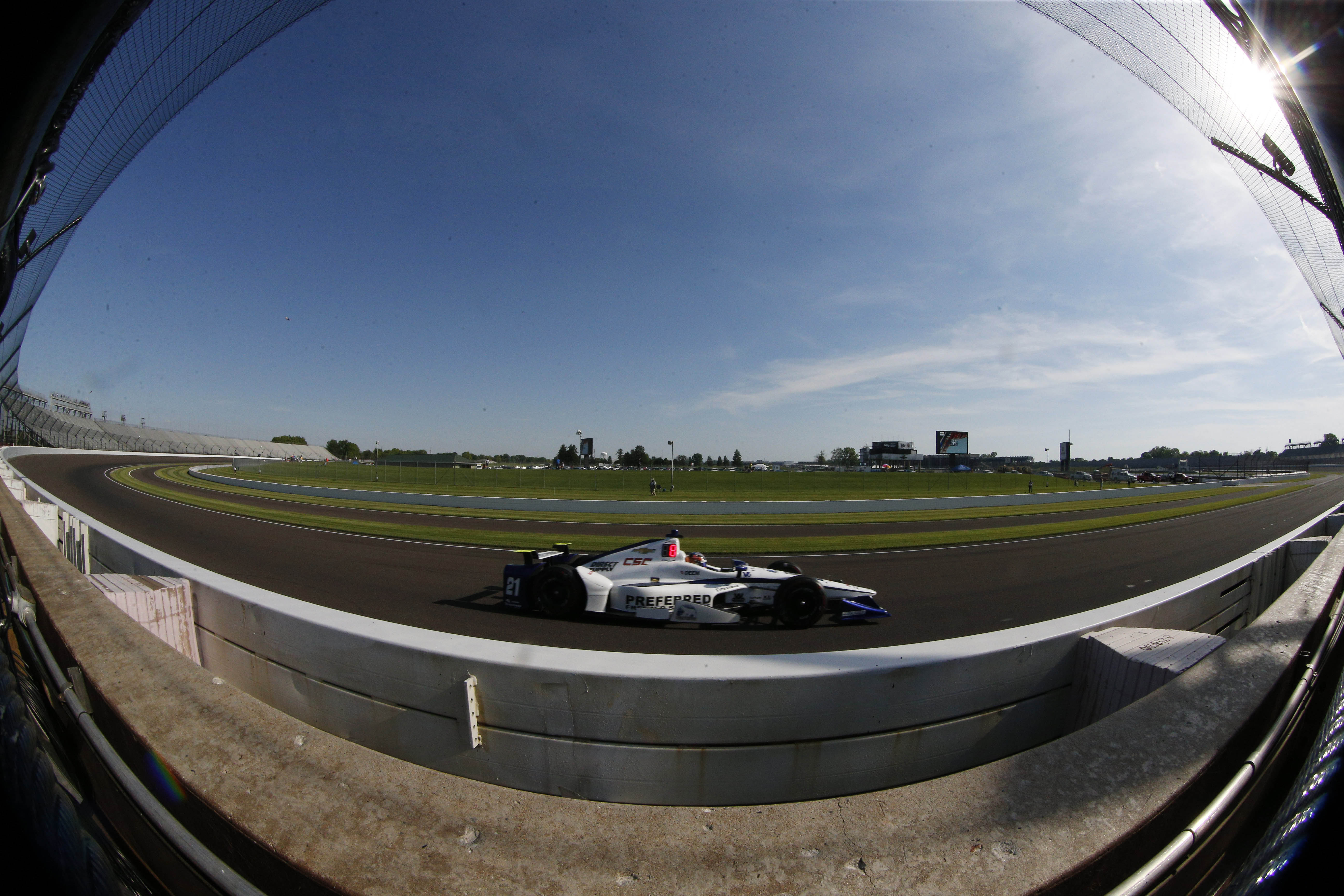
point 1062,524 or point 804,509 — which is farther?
point 804,509

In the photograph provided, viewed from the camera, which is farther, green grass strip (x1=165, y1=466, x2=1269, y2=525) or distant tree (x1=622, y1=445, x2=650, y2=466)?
distant tree (x1=622, y1=445, x2=650, y2=466)

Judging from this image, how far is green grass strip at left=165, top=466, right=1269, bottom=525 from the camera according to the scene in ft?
55.5

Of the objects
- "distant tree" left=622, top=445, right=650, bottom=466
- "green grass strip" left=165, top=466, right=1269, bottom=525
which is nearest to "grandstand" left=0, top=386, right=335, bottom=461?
"green grass strip" left=165, top=466, right=1269, bottom=525

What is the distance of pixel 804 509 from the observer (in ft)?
64.8

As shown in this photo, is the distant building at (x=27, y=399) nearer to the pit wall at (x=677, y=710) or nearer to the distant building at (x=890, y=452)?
the pit wall at (x=677, y=710)

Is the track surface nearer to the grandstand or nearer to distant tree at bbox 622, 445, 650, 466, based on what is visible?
the grandstand

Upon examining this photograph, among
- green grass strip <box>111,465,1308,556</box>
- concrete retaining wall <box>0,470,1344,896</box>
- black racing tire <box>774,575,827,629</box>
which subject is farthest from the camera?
green grass strip <box>111,465,1308,556</box>

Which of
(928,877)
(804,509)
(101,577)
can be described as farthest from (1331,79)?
(804,509)

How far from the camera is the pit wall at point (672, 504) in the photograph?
1908 cm

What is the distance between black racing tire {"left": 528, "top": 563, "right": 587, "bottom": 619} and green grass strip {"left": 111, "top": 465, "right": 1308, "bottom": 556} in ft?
15.7

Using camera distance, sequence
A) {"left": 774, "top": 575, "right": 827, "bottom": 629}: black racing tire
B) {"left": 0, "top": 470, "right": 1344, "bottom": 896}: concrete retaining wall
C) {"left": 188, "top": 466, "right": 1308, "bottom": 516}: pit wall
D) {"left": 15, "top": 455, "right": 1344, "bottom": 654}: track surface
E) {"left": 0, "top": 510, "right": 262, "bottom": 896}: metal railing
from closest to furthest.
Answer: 1. {"left": 0, "top": 510, "right": 262, "bottom": 896}: metal railing
2. {"left": 0, "top": 470, "right": 1344, "bottom": 896}: concrete retaining wall
3. {"left": 15, "top": 455, "right": 1344, "bottom": 654}: track surface
4. {"left": 774, "top": 575, "right": 827, "bottom": 629}: black racing tire
5. {"left": 188, "top": 466, "right": 1308, "bottom": 516}: pit wall

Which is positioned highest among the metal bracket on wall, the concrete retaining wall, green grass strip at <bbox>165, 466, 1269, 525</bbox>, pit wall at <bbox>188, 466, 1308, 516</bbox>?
the concrete retaining wall

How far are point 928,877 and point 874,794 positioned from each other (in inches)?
10.6

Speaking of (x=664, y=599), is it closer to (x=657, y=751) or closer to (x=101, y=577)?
(x=657, y=751)
